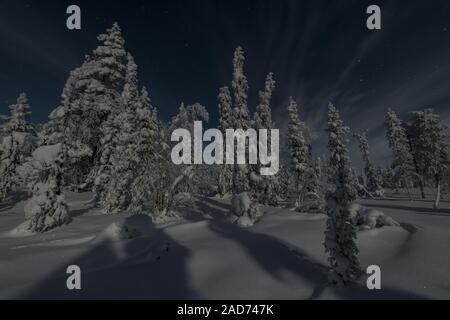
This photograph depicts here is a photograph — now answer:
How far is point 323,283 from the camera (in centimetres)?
620

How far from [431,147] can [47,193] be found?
147 ft

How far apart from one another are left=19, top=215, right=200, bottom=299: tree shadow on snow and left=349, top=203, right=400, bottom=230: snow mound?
7.45 m

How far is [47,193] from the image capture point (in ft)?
49.3

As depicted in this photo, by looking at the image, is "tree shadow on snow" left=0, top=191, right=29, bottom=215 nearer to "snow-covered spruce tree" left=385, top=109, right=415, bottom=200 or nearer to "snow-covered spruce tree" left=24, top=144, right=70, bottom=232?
"snow-covered spruce tree" left=24, top=144, right=70, bottom=232

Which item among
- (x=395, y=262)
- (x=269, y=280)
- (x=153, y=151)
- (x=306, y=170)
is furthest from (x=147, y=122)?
(x=306, y=170)

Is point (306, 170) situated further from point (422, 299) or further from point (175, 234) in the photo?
point (422, 299)

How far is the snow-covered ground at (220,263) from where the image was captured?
5891mm

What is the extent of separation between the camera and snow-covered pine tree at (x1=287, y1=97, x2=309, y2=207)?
31.1 meters

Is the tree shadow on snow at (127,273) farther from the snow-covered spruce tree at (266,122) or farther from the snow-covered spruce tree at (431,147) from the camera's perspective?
the snow-covered spruce tree at (431,147)

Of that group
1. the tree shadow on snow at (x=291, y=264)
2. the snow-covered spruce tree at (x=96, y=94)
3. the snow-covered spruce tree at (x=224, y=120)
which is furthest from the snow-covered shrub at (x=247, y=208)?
the snow-covered spruce tree at (x=224, y=120)

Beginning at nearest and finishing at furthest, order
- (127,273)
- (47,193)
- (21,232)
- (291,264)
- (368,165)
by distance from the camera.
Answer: (127,273) → (291,264) → (21,232) → (47,193) → (368,165)

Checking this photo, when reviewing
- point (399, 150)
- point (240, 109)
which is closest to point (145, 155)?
point (240, 109)

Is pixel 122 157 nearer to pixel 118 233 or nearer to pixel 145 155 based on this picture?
pixel 145 155

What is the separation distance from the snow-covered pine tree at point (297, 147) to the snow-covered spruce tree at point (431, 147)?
18.3 m
